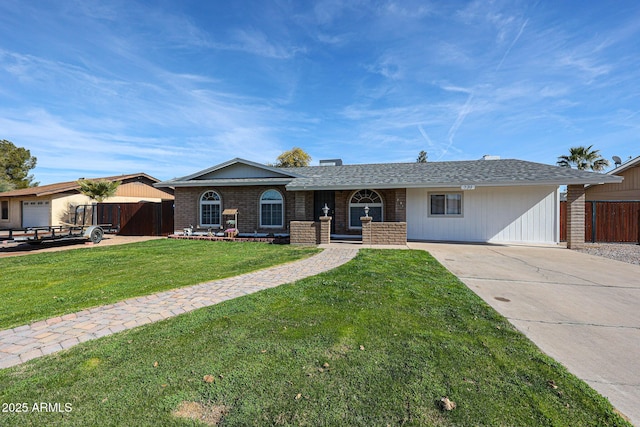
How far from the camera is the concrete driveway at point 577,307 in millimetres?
2668

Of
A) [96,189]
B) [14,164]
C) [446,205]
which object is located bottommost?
[446,205]

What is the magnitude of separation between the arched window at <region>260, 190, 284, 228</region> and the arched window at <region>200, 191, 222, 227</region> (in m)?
2.60

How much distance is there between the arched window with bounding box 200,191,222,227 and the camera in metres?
15.2

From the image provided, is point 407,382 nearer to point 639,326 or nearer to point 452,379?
point 452,379

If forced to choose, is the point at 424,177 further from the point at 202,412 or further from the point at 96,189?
the point at 96,189

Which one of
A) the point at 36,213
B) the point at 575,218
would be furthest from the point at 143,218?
the point at 575,218

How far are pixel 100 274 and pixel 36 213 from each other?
72.9ft

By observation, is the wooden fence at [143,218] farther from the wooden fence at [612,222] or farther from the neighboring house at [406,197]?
the wooden fence at [612,222]

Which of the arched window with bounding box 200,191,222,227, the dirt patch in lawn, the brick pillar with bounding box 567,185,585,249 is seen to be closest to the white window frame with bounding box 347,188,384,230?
the arched window with bounding box 200,191,222,227

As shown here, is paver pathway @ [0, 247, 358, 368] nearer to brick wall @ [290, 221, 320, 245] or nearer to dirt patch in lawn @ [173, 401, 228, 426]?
dirt patch in lawn @ [173, 401, 228, 426]

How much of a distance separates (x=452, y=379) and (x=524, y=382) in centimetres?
65

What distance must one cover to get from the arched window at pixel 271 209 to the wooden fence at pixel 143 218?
6549 mm

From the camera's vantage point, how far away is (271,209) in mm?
14609

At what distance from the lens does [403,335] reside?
3338 mm
